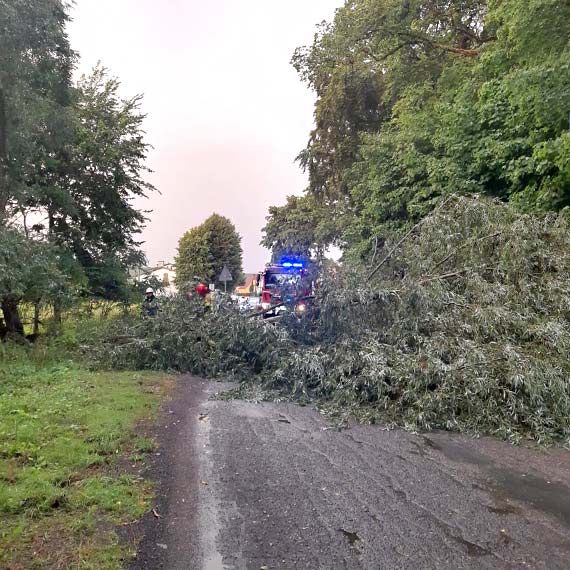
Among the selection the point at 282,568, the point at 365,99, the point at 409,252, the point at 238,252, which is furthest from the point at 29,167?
the point at 238,252

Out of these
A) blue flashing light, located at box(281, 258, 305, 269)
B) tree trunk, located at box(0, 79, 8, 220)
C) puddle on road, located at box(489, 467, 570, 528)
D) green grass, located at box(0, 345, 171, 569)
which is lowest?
puddle on road, located at box(489, 467, 570, 528)

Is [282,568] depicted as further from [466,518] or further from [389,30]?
[389,30]

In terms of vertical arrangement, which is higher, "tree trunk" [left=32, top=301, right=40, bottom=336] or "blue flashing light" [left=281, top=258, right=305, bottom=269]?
"blue flashing light" [left=281, top=258, right=305, bottom=269]

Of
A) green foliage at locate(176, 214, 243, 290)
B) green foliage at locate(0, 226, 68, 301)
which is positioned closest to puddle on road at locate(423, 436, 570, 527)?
green foliage at locate(0, 226, 68, 301)

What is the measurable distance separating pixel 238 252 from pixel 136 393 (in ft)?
144

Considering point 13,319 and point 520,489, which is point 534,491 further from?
point 13,319

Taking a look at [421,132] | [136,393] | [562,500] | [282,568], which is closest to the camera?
[282,568]

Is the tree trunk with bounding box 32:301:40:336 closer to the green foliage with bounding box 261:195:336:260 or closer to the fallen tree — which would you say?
the fallen tree

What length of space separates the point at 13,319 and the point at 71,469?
820 centimetres

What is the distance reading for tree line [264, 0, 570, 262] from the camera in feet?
26.6

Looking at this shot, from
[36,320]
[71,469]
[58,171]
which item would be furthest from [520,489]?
[58,171]

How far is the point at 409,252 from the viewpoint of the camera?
28.1 ft

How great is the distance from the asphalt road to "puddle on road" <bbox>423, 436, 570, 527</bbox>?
1 cm

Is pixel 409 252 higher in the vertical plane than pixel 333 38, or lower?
lower
